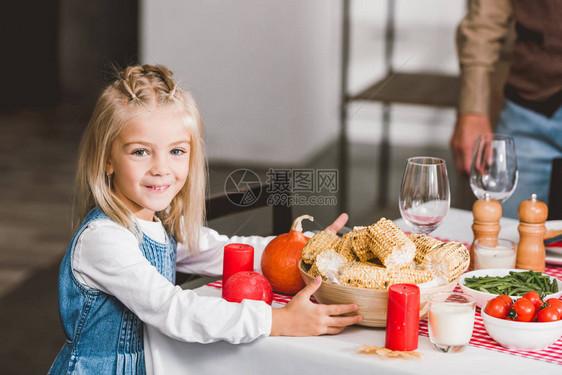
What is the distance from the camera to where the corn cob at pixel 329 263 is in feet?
2.89

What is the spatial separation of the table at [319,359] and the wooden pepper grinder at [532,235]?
1.05ft

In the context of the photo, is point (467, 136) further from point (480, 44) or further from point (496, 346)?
point (496, 346)

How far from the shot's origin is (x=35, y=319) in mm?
2426

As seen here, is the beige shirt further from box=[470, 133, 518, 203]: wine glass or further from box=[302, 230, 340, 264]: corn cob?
box=[302, 230, 340, 264]: corn cob

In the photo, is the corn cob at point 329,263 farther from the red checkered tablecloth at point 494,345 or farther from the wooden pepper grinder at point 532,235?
the wooden pepper grinder at point 532,235

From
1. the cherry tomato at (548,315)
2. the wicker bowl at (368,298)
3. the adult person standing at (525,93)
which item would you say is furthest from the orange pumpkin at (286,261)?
the adult person standing at (525,93)

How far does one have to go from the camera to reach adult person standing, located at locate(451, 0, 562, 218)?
202 cm

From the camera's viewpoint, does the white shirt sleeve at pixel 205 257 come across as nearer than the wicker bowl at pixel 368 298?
No

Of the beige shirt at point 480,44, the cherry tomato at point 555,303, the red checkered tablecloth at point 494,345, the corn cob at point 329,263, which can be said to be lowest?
the red checkered tablecloth at point 494,345

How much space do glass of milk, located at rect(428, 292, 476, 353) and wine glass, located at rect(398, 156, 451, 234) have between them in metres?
0.25

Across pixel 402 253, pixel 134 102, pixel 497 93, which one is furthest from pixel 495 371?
pixel 497 93

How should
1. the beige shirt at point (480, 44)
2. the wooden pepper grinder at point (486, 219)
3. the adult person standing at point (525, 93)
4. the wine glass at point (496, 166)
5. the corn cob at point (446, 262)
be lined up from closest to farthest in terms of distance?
the corn cob at point (446, 262) < the wooden pepper grinder at point (486, 219) < the wine glass at point (496, 166) < the adult person standing at point (525, 93) < the beige shirt at point (480, 44)

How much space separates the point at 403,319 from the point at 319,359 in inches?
4.2

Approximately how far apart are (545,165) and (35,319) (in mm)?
1718
